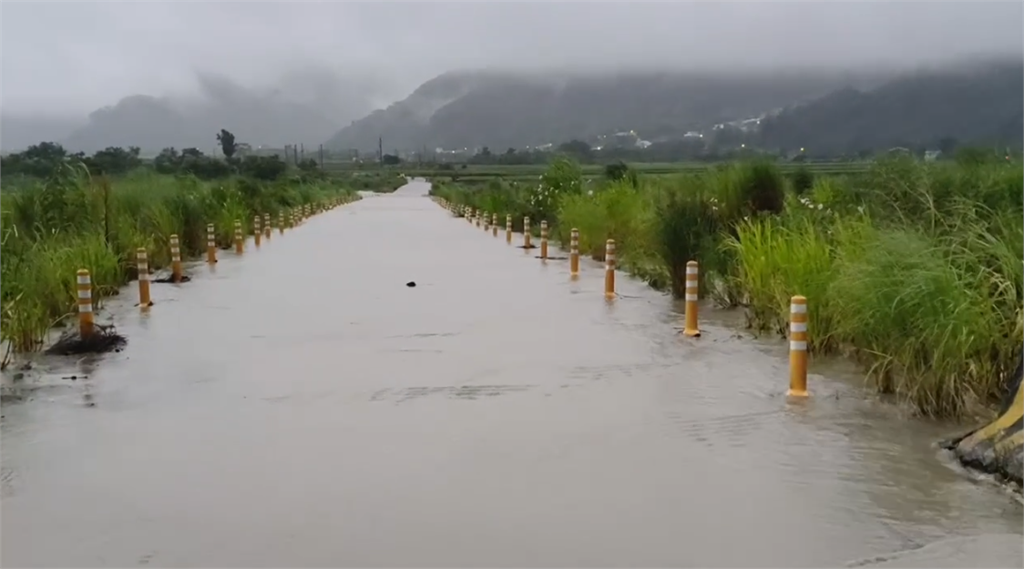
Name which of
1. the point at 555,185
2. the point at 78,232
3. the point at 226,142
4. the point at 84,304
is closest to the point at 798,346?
the point at 84,304

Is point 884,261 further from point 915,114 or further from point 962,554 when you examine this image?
point 915,114

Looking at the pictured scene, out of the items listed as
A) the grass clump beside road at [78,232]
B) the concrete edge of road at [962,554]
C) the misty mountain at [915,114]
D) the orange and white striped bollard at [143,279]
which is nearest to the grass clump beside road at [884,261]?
the misty mountain at [915,114]

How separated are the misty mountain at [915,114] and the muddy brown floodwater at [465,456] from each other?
6406 millimetres

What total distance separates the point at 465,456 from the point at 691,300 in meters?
6.56

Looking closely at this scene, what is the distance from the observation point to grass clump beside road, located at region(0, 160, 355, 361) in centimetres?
1398

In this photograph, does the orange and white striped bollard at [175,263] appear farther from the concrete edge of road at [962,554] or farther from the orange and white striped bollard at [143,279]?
the concrete edge of road at [962,554]

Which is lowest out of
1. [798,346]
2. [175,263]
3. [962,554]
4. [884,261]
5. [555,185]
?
[962,554]

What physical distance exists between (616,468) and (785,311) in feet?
21.1

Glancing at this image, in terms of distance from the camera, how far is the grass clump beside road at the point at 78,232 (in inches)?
551

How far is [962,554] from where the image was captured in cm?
672

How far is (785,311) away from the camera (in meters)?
14.3

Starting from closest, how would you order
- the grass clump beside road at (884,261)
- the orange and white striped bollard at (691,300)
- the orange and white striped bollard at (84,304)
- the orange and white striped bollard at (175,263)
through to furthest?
1. the grass clump beside road at (884,261)
2. the orange and white striped bollard at (84,304)
3. the orange and white striped bollard at (691,300)
4. the orange and white striped bollard at (175,263)

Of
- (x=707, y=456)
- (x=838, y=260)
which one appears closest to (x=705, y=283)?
(x=838, y=260)

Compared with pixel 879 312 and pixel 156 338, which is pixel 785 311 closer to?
pixel 879 312
